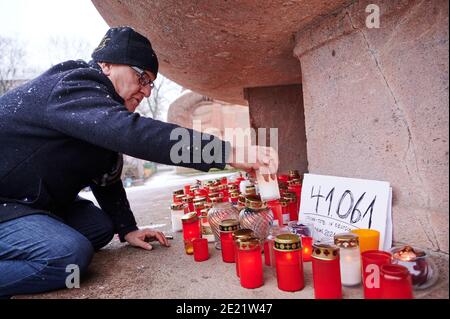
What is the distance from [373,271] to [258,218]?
66 cm

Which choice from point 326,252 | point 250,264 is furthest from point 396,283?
point 250,264

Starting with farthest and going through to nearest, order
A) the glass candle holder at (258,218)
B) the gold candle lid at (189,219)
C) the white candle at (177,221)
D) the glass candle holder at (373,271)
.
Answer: the white candle at (177,221), the gold candle lid at (189,219), the glass candle holder at (258,218), the glass candle holder at (373,271)

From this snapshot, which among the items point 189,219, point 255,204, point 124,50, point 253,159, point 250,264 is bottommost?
point 250,264

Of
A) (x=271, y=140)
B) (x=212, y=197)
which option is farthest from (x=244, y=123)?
(x=212, y=197)

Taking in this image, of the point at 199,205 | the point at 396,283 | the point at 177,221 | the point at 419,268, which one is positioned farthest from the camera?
the point at 177,221

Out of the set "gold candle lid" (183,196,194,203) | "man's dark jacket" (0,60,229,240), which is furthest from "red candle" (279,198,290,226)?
"gold candle lid" (183,196,194,203)

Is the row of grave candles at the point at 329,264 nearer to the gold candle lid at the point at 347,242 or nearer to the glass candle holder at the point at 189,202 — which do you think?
the gold candle lid at the point at 347,242

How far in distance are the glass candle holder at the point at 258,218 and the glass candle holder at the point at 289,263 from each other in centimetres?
42

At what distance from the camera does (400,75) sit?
1365 millimetres

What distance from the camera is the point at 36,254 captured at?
1.49m

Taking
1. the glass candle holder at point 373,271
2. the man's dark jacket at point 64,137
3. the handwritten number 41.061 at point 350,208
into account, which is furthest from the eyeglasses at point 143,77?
the glass candle holder at point 373,271

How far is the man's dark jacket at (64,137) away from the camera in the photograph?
136 cm

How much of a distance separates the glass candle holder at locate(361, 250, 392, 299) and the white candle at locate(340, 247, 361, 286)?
58 millimetres

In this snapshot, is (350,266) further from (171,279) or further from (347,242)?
(171,279)
